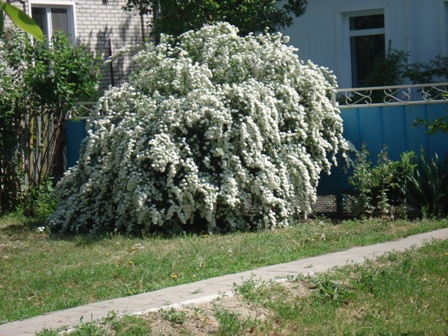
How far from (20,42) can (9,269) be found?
5381 mm

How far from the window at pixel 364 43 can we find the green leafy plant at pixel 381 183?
7.14 meters

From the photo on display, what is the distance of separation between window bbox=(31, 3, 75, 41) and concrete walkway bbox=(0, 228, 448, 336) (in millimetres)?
9383

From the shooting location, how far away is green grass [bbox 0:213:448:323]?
7555 millimetres

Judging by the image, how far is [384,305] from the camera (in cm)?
683

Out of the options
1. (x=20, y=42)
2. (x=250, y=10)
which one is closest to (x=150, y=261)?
(x=20, y=42)

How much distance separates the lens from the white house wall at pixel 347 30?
17.3 metres

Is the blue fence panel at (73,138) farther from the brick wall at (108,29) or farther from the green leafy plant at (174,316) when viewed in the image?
the green leafy plant at (174,316)

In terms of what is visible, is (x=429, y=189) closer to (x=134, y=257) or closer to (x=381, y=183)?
(x=381, y=183)

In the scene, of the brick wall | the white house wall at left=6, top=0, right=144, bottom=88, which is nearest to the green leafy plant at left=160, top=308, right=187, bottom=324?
the white house wall at left=6, top=0, right=144, bottom=88

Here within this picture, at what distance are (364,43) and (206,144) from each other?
8.99 metres

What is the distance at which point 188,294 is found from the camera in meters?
6.89

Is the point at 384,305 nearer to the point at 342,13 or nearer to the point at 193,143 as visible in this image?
the point at 193,143

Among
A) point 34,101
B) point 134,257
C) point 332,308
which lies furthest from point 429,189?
point 34,101

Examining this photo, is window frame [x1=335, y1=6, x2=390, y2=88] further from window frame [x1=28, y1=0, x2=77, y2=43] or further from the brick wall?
window frame [x1=28, y1=0, x2=77, y2=43]
